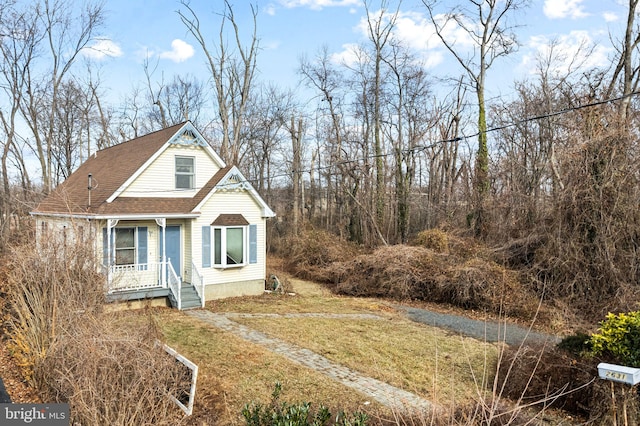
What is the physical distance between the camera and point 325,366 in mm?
8188

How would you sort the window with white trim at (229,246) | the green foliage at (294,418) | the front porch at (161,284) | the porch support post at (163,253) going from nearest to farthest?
the green foliage at (294,418) → the front porch at (161,284) → the porch support post at (163,253) → the window with white trim at (229,246)

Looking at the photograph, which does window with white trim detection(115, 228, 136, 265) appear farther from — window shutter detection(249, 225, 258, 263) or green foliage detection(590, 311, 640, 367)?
green foliage detection(590, 311, 640, 367)

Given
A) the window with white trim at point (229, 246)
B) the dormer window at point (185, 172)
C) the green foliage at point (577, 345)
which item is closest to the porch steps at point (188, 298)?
the window with white trim at point (229, 246)

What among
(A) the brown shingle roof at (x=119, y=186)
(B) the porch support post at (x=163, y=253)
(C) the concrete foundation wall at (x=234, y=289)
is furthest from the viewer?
A: (C) the concrete foundation wall at (x=234, y=289)

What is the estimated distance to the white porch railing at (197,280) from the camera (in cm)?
1398

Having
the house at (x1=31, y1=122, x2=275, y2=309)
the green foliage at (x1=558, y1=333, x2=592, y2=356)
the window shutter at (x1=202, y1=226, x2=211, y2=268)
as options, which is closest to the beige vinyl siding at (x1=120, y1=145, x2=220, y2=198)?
the house at (x1=31, y1=122, x2=275, y2=309)

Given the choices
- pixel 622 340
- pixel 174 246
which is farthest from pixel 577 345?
pixel 174 246

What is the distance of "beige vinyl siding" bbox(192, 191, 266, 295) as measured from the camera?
14.8m

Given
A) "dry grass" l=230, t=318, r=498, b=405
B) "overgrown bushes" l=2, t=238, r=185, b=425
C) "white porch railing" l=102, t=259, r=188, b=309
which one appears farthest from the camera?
"white porch railing" l=102, t=259, r=188, b=309

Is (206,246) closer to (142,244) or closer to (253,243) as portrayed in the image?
(253,243)

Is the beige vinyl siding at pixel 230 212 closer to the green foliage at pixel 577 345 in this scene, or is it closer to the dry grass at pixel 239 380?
the dry grass at pixel 239 380

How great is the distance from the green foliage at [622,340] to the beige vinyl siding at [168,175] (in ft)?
43.8

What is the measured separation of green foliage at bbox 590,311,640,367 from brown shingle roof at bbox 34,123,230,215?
1250cm

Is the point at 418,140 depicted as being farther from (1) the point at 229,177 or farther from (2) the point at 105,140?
(2) the point at 105,140
